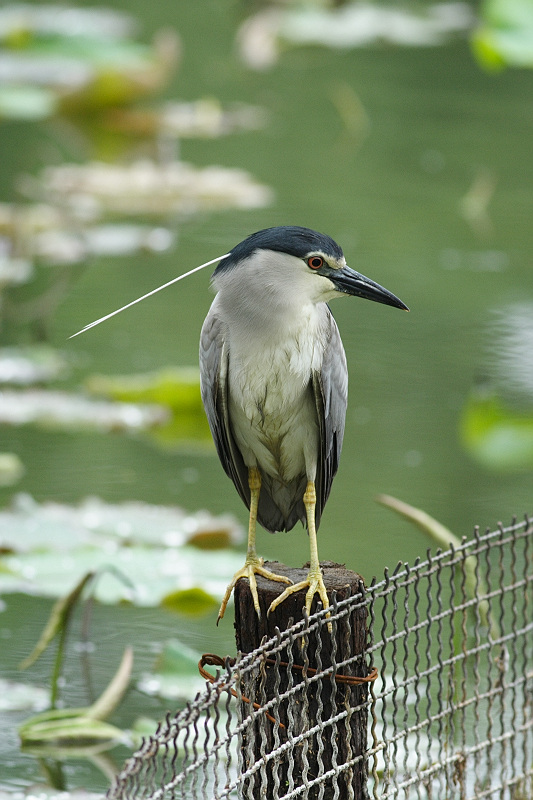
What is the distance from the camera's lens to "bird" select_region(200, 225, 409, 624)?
2.48 metres

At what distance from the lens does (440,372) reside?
5695 mm

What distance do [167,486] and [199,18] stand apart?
826 centimetres

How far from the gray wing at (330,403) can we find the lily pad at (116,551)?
0.79m

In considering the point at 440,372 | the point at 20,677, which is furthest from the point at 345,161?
the point at 20,677

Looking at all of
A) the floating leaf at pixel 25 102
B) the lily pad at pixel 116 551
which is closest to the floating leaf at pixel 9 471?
the lily pad at pixel 116 551

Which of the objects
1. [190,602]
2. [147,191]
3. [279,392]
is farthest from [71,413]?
[147,191]

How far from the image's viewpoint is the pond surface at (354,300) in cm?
428

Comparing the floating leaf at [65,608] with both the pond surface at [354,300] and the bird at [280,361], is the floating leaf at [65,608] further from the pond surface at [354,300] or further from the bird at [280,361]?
the bird at [280,361]

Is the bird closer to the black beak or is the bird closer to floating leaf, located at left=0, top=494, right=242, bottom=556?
the black beak

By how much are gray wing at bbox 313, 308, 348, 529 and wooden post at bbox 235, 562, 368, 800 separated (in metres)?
0.36

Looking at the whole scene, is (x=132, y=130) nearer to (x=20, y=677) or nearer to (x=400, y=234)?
(x=400, y=234)

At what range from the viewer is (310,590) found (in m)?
2.32

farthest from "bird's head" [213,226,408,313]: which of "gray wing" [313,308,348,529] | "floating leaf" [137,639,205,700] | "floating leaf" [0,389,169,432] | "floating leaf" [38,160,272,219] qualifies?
"floating leaf" [38,160,272,219]

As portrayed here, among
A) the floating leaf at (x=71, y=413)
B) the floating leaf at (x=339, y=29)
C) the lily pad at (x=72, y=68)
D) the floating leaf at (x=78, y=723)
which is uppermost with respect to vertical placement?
the floating leaf at (x=339, y=29)
